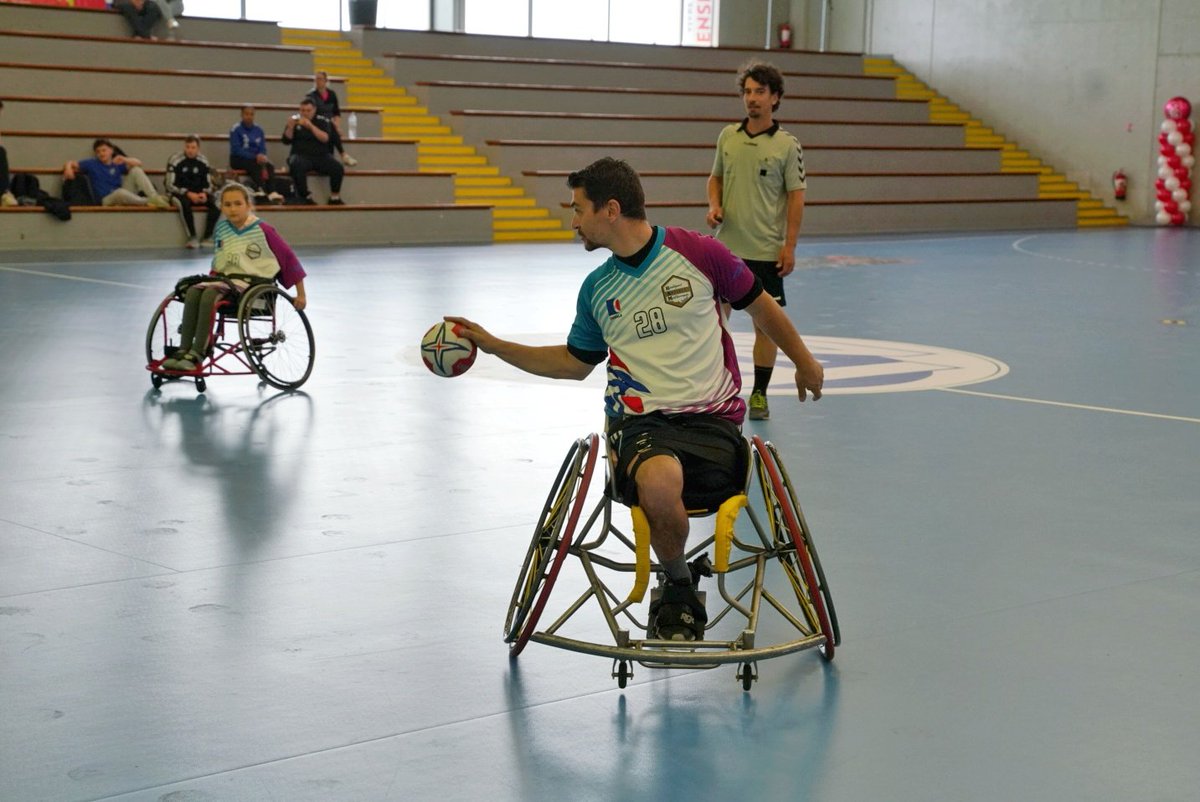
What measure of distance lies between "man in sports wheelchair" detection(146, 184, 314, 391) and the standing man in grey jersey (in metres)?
2.21

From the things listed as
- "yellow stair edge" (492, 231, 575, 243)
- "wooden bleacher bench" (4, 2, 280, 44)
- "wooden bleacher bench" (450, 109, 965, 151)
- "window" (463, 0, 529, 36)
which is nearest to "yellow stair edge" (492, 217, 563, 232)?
"yellow stair edge" (492, 231, 575, 243)

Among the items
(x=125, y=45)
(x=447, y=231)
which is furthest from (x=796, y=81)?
(x=125, y=45)

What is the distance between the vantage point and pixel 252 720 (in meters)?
3.09

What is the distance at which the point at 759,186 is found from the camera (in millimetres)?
6879

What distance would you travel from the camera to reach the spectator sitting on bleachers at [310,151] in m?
17.8

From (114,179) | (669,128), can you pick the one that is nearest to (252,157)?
(114,179)

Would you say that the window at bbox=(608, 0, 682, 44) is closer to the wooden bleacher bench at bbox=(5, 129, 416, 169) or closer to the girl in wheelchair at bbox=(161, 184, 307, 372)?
the wooden bleacher bench at bbox=(5, 129, 416, 169)

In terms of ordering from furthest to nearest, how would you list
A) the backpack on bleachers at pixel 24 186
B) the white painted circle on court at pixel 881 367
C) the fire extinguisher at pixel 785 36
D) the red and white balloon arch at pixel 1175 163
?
the fire extinguisher at pixel 785 36, the red and white balloon arch at pixel 1175 163, the backpack on bleachers at pixel 24 186, the white painted circle on court at pixel 881 367

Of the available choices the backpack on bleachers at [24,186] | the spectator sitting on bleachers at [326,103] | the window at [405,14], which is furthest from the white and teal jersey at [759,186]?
the window at [405,14]

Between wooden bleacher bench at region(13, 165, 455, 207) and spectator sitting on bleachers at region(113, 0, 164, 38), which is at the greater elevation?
spectator sitting on bleachers at region(113, 0, 164, 38)

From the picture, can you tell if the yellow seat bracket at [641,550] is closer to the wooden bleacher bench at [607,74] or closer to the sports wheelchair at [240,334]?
the sports wheelchair at [240,334]

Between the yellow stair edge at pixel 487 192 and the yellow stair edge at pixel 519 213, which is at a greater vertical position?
the yellow stair edge at pixel 487 192

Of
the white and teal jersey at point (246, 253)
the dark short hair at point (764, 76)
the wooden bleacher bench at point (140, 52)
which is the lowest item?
the white and teal jersey at point (246, 253)

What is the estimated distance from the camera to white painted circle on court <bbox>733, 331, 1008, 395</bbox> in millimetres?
7719
